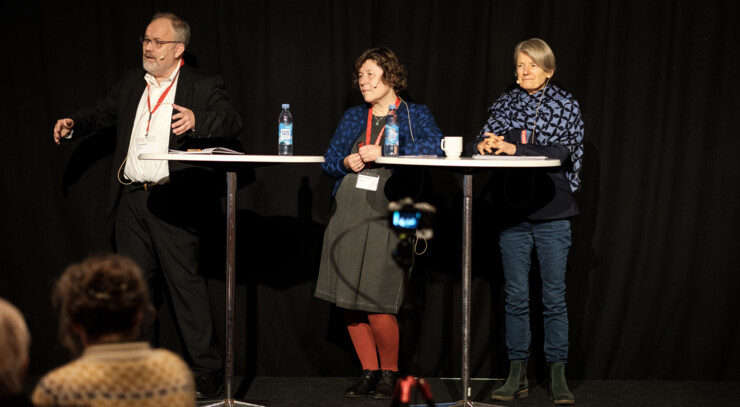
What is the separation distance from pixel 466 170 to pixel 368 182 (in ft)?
1.93

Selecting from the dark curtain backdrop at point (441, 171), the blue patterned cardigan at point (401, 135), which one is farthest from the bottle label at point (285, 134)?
the dark curtain backdrop at point (441, 171)

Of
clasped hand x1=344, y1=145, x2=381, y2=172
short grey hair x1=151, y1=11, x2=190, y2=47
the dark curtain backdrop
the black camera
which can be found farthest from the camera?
the dark curtain backdrop

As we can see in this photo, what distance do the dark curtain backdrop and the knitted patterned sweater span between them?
250 cm

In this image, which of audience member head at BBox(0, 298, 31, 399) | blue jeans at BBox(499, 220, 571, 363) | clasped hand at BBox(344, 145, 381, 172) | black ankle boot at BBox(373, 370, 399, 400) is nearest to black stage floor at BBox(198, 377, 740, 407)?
black ankle boot at BBox(373, 370, 399, 400)

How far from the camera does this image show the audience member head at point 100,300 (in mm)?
1575

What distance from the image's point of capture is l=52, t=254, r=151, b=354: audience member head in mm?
1575

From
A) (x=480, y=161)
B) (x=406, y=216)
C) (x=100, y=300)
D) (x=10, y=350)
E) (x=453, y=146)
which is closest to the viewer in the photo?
(x=10, y=350)

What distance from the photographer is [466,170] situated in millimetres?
3023

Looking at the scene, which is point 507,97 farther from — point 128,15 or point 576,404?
point 128,15

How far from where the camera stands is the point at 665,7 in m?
4.02

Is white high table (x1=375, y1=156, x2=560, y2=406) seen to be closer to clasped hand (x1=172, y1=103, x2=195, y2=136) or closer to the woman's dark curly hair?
the woman's dark curly hair

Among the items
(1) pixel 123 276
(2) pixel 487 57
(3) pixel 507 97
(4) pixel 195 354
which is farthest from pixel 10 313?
(2) pixel 487 57

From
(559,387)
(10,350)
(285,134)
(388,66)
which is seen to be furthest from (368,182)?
(10,350)

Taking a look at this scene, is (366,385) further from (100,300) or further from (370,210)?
(100,300)
